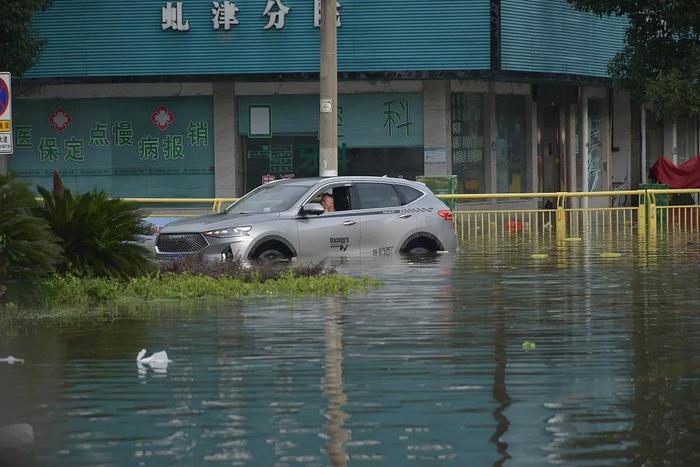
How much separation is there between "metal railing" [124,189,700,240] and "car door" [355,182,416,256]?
6148mm

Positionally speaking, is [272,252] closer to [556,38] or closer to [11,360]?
[11,360]

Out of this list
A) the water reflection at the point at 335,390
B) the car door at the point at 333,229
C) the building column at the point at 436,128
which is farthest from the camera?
the building column at the point at 436,128

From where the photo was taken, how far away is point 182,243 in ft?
69.5

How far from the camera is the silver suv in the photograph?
21109 millimetres

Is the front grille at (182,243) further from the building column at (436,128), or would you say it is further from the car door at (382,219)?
the building column at (436,128)

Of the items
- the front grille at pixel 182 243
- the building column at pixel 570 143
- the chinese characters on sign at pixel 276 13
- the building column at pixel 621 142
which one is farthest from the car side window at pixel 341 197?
the building column at pixel 621 142

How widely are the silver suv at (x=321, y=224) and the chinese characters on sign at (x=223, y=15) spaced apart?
13.6 metres

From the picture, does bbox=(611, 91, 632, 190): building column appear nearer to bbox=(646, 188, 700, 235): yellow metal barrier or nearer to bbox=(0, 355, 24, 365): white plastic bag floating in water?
bbox=(646, 188, 700, 235): yellow metal barrier

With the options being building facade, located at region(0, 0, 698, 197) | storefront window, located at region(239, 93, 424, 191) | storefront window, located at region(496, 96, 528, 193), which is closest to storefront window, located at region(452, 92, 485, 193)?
building facade, located at region(0, 0, 698, 197)

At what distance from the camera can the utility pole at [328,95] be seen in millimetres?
26812

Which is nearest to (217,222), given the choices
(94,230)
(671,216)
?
(94,230)

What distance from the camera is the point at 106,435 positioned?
341 inches

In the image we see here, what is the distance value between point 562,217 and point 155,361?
1964 centimetres

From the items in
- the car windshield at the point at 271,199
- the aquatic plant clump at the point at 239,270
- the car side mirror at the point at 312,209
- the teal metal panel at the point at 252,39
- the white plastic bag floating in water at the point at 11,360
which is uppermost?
the teal metal panel at the point at 252,39
